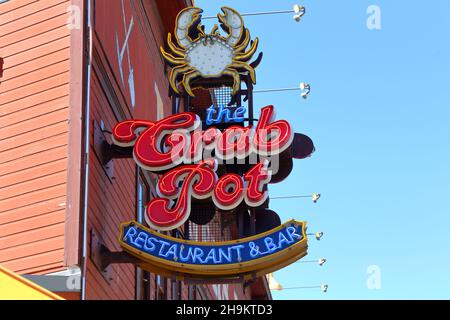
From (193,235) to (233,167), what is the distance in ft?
5.90

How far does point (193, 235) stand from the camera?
1805 centimetres

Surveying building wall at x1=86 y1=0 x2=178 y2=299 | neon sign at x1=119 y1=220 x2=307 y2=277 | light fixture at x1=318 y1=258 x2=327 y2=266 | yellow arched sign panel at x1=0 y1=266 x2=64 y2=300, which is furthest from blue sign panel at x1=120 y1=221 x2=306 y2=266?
light fixture at x1=318 y1=258 x2=327 y2=266

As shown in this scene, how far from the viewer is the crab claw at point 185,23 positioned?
18.9 metres

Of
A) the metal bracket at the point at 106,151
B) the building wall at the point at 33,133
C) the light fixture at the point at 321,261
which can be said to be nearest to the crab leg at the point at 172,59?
the metal bracket at the point at 106,151

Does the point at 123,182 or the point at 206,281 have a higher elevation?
the point at 123,182

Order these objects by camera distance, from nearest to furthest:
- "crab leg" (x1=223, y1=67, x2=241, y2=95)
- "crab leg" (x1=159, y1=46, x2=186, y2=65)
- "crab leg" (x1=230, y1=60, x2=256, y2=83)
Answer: "crab leg" (x1=223, y1=67, x2=241, y2=95), "crab leg" (x1=230, y1=60, x2=256, y2=83), "crab leg" (x1=159, y1=46, x2=186, y2=65)

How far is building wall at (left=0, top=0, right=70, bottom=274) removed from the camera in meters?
14.5

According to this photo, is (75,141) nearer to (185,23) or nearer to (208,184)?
(208,184)

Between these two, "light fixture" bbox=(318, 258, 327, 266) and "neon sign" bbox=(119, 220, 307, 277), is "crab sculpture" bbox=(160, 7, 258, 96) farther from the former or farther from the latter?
"light fixture" bbox=(318, 258, 327, 266)

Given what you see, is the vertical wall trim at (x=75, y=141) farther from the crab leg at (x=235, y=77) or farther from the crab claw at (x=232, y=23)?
the crab claw at (x=232, y=23)

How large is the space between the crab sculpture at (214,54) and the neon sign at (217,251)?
152 inches
